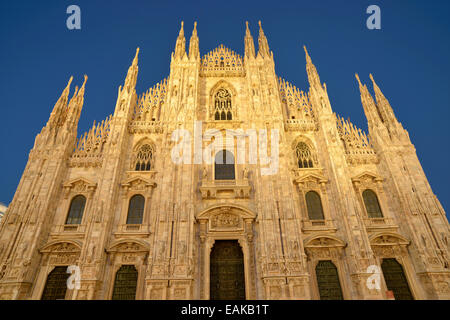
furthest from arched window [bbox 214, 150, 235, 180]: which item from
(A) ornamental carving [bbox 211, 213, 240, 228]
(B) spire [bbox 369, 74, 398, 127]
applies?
(B) spire [bbox 369, 74, 398, 127]

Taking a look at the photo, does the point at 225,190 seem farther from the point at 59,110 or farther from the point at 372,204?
the point at 59,110

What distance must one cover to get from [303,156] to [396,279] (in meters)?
10.3

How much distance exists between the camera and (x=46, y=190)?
1878cm

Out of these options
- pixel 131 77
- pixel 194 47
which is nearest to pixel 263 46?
pixel 194 47

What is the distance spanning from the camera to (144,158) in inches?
856

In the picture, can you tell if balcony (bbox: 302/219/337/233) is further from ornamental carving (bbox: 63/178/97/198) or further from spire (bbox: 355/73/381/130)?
ornamental carving (bbox: 63/178/97/198)

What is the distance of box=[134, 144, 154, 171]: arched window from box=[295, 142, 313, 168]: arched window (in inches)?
467

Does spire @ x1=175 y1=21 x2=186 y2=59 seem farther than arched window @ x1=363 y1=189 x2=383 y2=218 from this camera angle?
Yes

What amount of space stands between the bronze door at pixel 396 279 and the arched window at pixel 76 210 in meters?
21.1

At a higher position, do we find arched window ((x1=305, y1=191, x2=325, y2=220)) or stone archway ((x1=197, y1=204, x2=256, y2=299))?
arched window ((x1=305, y1=191, x2=325, y2=220))

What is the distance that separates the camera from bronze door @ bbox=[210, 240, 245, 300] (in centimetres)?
1697
